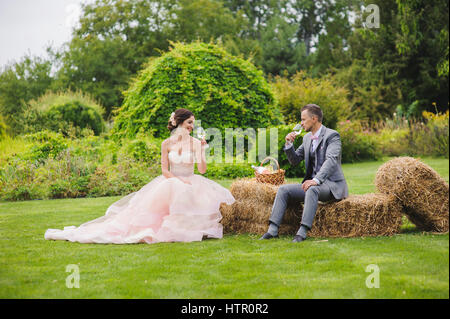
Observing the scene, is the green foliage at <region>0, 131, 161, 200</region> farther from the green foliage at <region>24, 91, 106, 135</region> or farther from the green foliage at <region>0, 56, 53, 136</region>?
the green foliage at <region>0, 56, 53, 136</region>

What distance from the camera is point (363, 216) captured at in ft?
18.0

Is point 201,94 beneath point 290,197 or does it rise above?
above

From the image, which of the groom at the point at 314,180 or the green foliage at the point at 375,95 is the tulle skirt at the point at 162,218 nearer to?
the groom at the point at 314,180

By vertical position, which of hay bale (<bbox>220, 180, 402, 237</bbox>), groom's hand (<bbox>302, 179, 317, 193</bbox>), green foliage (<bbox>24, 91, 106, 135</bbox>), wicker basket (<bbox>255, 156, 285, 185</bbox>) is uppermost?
green foliage (<bbox>24, 91, 106, 135</bbox>)

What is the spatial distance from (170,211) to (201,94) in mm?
8079

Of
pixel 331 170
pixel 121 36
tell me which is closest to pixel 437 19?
pixel 331 170

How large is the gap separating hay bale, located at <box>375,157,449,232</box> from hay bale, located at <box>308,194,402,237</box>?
5.8 inches

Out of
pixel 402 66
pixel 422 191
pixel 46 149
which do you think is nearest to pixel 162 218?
pixel 422 191

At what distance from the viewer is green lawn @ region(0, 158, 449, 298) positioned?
11.9 ft

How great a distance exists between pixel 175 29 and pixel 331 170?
91.6 feet

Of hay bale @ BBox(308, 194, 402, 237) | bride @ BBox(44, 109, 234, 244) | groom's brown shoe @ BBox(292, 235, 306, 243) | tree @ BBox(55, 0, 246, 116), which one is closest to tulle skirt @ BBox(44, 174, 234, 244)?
bride @ BBox(44, 109, 234, 244)

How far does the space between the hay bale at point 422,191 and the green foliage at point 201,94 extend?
8.40m

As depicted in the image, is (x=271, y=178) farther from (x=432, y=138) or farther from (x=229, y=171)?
(x=432, y=138)

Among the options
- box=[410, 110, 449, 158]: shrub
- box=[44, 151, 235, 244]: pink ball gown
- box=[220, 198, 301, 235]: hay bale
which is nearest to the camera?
box=[44, 151, 235, 244]: pink ball gown
